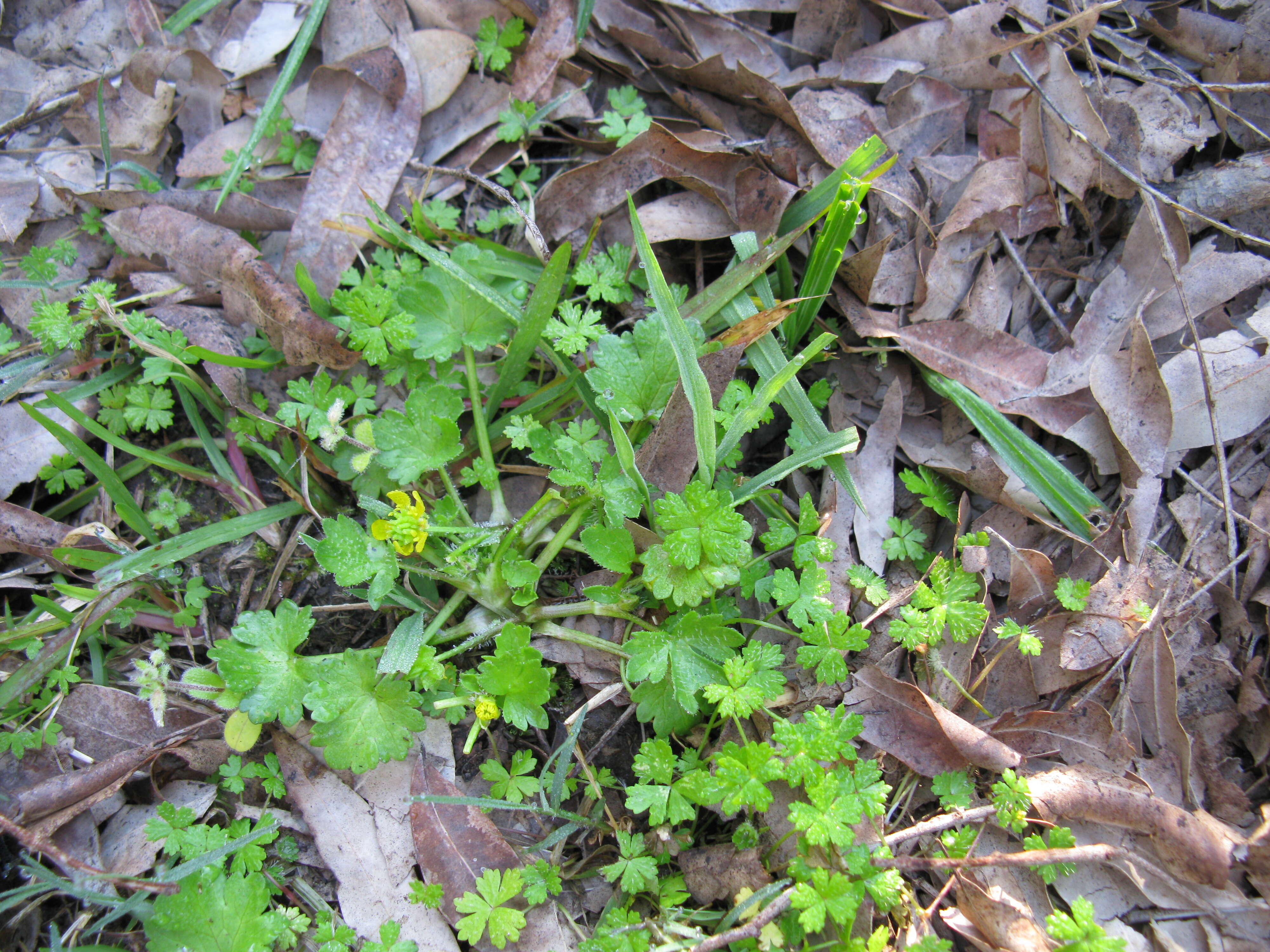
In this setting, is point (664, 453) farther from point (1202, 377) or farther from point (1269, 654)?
point (1269, 654)

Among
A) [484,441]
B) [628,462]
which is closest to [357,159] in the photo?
[484,441]

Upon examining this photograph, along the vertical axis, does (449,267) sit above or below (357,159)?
below

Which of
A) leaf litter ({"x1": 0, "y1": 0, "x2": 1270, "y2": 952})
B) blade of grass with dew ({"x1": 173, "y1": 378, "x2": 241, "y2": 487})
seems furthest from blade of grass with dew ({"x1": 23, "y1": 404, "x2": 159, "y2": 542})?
blade of grass with dew ({"x1": 173, "y1": 378, "x2": 241, "y2": 487})

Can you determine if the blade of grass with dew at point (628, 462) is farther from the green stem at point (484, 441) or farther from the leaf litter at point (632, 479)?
the green stem at point (484, 441)

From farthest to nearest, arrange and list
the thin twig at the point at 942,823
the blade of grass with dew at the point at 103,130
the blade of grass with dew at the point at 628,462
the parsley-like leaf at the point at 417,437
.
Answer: the blade of grass with dew at the point at 103,130 < the parsley-like leaf at the point at 417,437 < the blade of grass with dew at the point at 628,462 < the thin twig at the point at 942,823

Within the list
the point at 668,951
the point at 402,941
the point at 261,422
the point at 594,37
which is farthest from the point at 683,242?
the point at 402,941

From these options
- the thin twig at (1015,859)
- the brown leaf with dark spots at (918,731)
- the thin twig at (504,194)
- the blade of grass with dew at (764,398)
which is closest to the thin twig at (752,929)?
the thin twig at (1015,859)

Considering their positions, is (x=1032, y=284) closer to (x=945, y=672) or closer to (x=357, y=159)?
(x=945, y=672)
